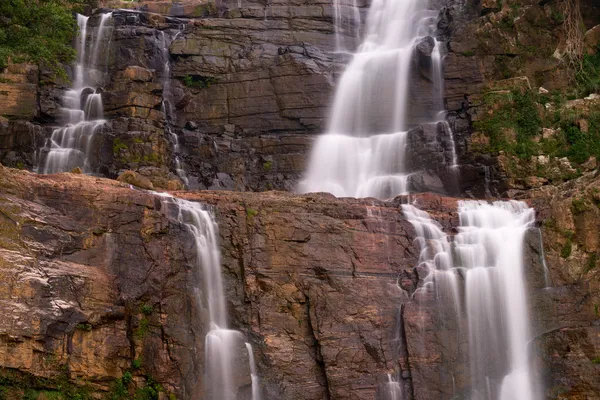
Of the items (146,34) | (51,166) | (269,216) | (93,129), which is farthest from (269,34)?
(269,216)

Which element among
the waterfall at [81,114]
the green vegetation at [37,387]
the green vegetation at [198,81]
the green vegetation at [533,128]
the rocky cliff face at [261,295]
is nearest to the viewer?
the green vegetation at [37,387]

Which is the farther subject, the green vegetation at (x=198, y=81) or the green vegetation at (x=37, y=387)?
the green vegetation at (x=198, y=81)

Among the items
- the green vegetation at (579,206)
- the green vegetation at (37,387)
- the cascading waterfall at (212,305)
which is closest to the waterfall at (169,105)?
the cascading waterfall at (212,305)

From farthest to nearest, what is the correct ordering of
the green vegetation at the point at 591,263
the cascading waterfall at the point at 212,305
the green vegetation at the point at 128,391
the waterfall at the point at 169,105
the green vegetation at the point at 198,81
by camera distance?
the green vegetation at the point at 198,81 → the waterfall at the point at 169,105 → the green vegetation at the point at 591,263 → the cascading waterfall at the point at 212,305 → the green vegetation at the point at 128,391

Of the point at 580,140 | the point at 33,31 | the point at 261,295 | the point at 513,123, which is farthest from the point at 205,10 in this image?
the point at 261,295

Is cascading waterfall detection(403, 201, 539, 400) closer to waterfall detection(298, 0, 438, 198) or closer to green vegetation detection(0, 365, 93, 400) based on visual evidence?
waterfall detection(298, 0, 438, 198)

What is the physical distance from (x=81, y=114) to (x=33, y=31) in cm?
366

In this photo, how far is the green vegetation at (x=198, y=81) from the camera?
29.7 m

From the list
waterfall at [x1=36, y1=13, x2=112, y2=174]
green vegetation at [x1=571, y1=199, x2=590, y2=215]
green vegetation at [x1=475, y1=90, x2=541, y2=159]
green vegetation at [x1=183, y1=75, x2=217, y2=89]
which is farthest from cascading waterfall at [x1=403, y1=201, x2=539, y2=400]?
green vegetation at [x1=183, y1=75, x2=217, y2=89]

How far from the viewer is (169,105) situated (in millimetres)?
28828

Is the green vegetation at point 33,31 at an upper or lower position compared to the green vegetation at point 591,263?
upper

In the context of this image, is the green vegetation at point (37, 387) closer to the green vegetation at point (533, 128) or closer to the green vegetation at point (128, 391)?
the green vegetation at point (128, 391)

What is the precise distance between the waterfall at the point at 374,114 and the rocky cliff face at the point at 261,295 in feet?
18.1

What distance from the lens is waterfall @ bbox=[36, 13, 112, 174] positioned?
2484cm
